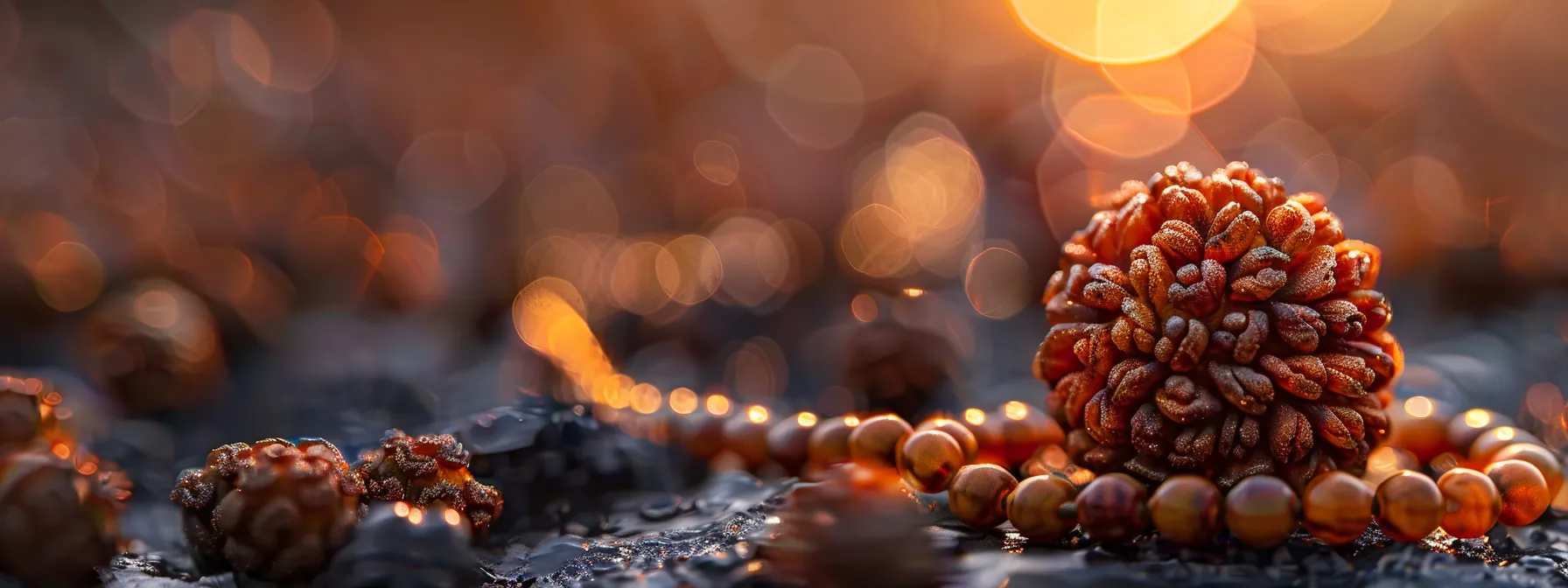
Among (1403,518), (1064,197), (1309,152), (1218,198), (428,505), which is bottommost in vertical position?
(1403,518)

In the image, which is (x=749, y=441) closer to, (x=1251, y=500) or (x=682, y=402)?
(x=682, y=402)

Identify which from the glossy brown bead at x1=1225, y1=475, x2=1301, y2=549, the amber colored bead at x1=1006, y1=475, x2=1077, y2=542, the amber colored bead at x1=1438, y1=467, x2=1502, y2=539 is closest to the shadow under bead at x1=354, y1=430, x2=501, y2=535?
the amber colored bead at x1=1006, y1=475, x2=1077, y2=542

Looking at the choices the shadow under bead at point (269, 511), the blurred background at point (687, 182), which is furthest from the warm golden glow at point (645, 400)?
the shadow under bead at point (269, 511)

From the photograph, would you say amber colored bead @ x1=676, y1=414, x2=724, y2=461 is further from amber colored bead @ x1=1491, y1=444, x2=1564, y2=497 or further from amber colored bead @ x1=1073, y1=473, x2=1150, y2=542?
amber colored bead @ x1=1491, y1=444, x2=1564, y2=497

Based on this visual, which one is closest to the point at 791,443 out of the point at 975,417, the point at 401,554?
the point at 975,417

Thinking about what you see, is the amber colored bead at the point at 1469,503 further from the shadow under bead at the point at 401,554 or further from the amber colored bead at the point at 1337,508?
the shadow under bead at the point at 401,554

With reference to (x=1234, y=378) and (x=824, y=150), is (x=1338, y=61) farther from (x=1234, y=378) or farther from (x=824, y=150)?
(x=1234, y=378)

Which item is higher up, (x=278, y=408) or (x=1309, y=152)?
(x=1309, y=152)

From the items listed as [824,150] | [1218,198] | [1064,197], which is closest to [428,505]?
[1218,198]
